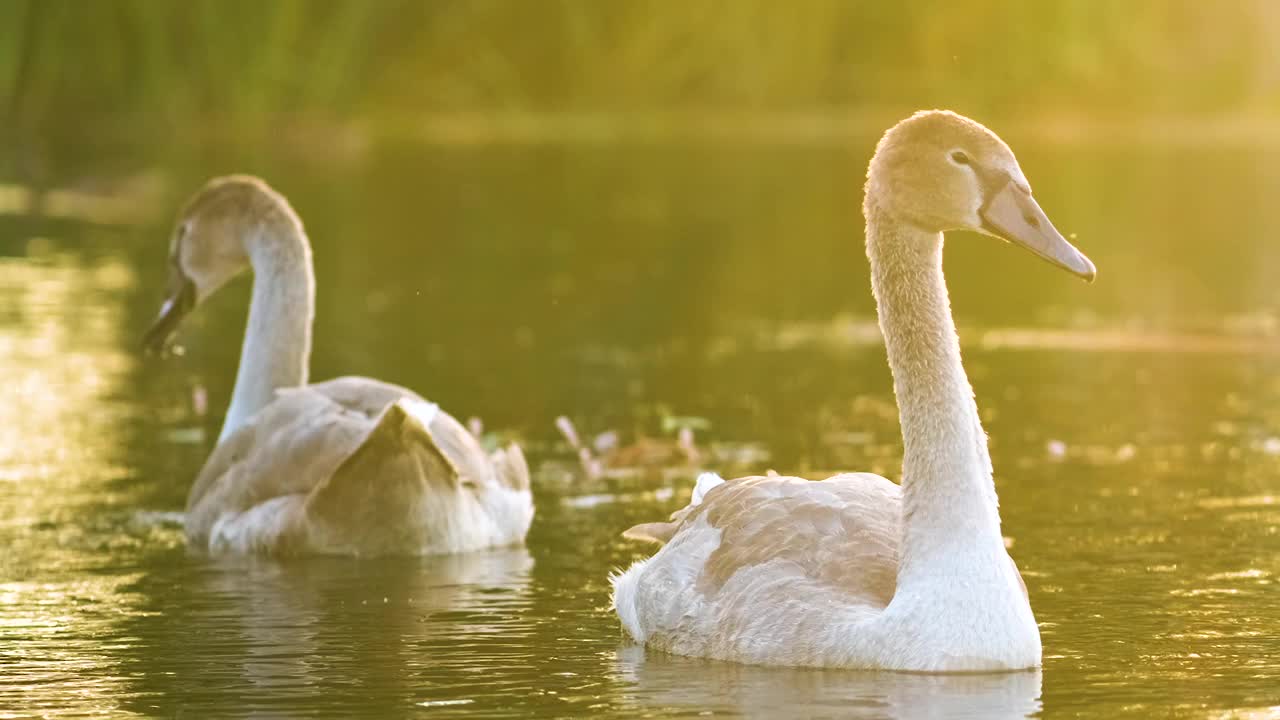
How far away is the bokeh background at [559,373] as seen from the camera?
1029cm

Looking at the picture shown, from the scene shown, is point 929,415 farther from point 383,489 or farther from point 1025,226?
point 383,489

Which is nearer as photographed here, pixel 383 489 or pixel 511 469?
pixel 383 489

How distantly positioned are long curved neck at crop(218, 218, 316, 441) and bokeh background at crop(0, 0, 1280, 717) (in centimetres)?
88

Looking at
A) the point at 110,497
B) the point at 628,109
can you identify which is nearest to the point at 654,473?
the point at 110,497

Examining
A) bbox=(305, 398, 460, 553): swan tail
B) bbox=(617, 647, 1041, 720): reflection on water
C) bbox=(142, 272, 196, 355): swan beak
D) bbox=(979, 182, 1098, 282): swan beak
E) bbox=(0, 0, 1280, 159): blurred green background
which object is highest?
bbox=(0, 0, 1280, 159): blurred green background

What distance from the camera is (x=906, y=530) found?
978 cm

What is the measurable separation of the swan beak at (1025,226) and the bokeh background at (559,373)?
159 cm

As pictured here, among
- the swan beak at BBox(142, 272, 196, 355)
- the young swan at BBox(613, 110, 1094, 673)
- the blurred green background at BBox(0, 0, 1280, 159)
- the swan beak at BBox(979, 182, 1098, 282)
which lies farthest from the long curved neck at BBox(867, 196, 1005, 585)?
the blurred green background at BBox(0, 0, 1280, 159)

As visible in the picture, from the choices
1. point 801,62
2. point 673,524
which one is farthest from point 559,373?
point 801,62

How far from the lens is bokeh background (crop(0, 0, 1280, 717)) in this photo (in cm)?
1029

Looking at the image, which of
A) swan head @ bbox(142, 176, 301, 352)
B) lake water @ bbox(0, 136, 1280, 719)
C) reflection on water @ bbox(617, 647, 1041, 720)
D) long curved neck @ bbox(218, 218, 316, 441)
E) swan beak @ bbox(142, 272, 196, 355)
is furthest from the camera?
swan beak @ bbox(142, 272, 196, 355)

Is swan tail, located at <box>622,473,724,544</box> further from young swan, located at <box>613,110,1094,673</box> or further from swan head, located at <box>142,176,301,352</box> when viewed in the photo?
swan head, located at <box>142,176,301,352</box>

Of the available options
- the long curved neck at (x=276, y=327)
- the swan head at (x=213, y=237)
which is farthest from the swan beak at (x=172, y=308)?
the long curved neck at (x=276, y=327)

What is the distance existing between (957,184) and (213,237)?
6.75 metres
